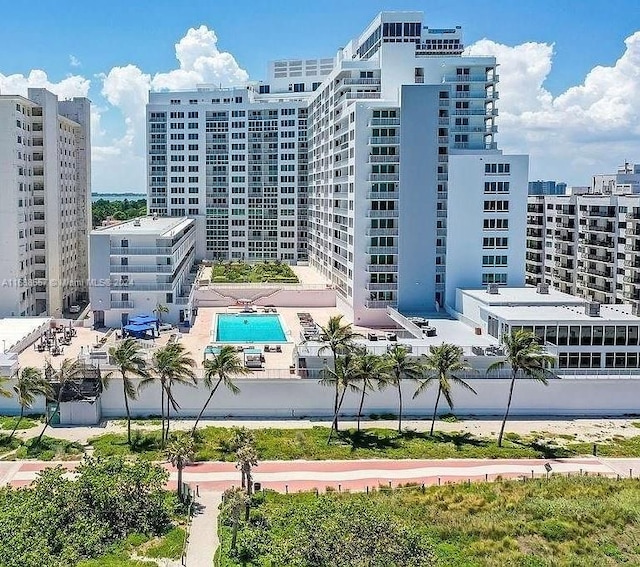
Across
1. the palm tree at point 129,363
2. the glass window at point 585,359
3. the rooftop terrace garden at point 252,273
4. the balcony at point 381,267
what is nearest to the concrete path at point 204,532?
the palm tree at point 129,363

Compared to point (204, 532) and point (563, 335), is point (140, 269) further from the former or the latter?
point (204, 532)

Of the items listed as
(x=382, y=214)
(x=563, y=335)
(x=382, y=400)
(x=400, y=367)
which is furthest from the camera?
(x=382, y=214)

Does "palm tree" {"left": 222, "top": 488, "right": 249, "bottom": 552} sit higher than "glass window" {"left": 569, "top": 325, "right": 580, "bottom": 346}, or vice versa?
"glass window" {"left": 569, "top": 325, "right": 580, "bottom": 346}

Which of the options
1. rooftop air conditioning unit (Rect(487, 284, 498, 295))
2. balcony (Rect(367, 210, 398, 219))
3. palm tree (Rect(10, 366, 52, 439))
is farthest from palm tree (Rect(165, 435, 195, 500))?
balcony (Rect(367, 210, 398, 219))

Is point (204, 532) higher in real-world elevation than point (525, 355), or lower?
lower

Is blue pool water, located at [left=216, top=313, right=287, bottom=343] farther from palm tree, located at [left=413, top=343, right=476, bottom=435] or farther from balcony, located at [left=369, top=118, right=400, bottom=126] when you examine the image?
balcony, located at [left=369, top=118, right=400, bottom=126]

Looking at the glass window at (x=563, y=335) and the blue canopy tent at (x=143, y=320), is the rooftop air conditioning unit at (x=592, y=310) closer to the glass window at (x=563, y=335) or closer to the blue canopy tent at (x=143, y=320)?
the glass window at (x=563, y=335)

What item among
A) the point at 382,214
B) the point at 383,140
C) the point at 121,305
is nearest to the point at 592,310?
the point at 382,214
